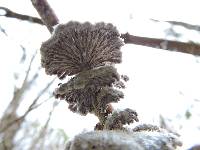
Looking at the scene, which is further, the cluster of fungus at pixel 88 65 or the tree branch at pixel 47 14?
the tree branch at pixel 47 14

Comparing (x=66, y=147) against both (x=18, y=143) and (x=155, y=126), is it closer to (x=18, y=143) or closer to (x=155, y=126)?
(x=155, y=126)

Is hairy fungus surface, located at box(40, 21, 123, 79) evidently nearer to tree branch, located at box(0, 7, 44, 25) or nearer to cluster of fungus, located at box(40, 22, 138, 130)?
cluster of fungus, located at box(40, 22, 138, 130)

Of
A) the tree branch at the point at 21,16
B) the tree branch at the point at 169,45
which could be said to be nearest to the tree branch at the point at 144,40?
the tree branch at the point at 169,45

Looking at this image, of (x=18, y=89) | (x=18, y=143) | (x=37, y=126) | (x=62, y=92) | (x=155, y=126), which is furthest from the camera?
(x=37, y=126)

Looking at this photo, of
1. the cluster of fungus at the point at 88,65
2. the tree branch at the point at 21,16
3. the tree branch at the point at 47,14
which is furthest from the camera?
the tree branch at the point at 21,16

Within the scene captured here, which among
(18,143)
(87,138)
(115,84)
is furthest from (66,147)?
(18,143)

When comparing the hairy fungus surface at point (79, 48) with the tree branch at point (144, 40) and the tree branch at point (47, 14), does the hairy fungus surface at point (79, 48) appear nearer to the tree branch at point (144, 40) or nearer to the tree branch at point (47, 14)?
the tree branch at point (144, 40)
